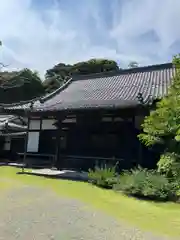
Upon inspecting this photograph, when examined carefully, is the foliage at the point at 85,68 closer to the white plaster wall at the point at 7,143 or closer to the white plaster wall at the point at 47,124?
the white plaster wall at the point at 7,143

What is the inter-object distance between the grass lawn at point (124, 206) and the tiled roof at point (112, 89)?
15.0 feet

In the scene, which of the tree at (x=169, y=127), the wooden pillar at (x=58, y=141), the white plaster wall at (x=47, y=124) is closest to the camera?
the tree at (x=169, y=127)

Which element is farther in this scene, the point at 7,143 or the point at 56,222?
the point at 7,143

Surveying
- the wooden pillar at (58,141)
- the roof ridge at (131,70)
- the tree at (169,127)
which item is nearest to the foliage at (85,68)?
the roof ridge at (131,70)

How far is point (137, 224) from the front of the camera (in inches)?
248

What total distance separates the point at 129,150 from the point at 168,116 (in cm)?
644

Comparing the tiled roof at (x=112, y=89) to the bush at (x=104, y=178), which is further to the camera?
the tiled roof at (x=112, y=89)

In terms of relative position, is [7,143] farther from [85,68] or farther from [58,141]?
[85,68]

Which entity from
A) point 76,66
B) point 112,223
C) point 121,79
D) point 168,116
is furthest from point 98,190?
point 76,66

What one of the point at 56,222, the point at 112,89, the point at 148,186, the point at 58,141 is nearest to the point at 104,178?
the point at 148,186

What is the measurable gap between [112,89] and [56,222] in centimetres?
1281

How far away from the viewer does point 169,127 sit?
366 inches

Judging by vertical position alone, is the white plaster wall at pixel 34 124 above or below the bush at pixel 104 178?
above

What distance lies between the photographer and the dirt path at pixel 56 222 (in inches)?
206
